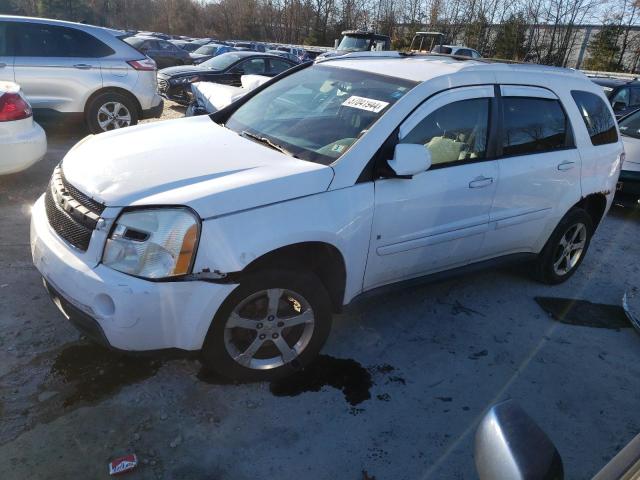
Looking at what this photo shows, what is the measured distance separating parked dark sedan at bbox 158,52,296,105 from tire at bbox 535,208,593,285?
904 cm

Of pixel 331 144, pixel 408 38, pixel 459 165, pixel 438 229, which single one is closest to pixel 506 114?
pixel 459 165

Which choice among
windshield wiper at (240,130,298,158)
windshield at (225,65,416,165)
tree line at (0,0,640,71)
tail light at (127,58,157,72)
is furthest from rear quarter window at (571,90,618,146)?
tree line at (0,0,640,71)

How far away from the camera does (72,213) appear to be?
8.61 feet

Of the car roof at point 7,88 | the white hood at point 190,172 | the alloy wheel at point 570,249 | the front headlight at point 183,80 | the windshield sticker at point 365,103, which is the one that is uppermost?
the windshield sticker at point 365,103

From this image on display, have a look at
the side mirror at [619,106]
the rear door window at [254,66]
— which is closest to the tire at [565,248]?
the side mirror at [619,106]

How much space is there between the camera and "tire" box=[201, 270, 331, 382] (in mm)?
2607

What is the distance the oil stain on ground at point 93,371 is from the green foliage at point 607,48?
1340 inches

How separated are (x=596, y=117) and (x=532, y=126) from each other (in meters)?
0.91

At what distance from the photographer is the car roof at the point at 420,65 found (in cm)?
334

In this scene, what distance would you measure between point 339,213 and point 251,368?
991 millimetres

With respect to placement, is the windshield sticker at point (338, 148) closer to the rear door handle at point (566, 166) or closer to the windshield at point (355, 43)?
the rear door handle at point (566, 166)

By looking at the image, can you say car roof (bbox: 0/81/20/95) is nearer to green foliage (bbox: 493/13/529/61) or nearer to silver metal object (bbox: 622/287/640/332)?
silver metal object (bbox: 622/287/640/332)

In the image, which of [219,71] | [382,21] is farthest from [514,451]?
[382,21]

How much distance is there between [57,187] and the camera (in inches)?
113
